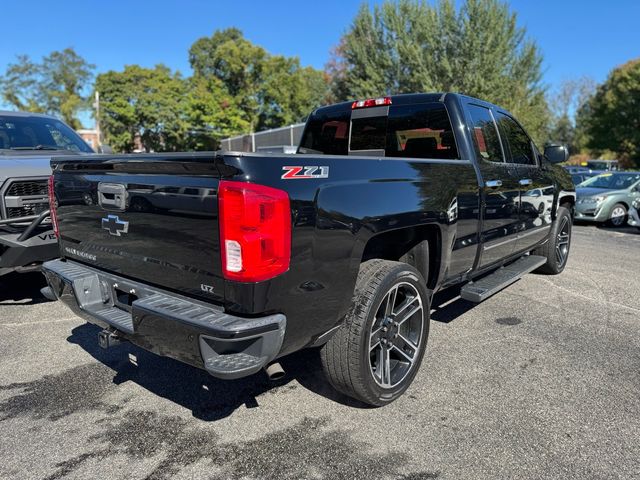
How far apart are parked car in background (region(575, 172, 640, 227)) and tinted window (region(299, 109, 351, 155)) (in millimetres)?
9885

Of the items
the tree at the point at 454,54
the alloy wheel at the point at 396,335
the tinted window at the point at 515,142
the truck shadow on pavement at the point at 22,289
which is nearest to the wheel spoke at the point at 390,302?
the alloy wheel at the point at 396,335

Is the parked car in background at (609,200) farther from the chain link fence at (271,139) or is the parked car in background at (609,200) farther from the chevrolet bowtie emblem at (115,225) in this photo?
the chevrolet bowtie emblem at (115,225)

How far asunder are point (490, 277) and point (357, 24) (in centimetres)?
2846

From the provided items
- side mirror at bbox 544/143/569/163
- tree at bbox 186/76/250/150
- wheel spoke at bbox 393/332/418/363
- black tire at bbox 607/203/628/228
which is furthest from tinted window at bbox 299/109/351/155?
tree at bbox 186/76/250/150

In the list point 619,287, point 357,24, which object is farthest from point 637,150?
point 619,287

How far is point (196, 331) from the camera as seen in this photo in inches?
86.9

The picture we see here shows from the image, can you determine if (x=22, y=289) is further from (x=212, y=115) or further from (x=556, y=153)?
(x=212, y=115)

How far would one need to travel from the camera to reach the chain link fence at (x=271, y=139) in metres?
21.5

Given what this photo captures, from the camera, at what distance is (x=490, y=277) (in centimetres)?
454

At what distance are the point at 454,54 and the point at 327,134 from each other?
24636 millimetres

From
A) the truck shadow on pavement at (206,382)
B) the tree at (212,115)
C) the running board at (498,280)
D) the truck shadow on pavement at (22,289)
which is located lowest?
the truck shadow on pavement at (22,289)

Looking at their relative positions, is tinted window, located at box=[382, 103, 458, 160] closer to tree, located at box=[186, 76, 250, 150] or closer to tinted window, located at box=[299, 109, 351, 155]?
tinted window, located at box=[299, 109, 351, 155]

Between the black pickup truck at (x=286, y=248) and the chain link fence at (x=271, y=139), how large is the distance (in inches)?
572

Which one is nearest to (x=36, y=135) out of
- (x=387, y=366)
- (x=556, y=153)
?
(x=387, y=366)
